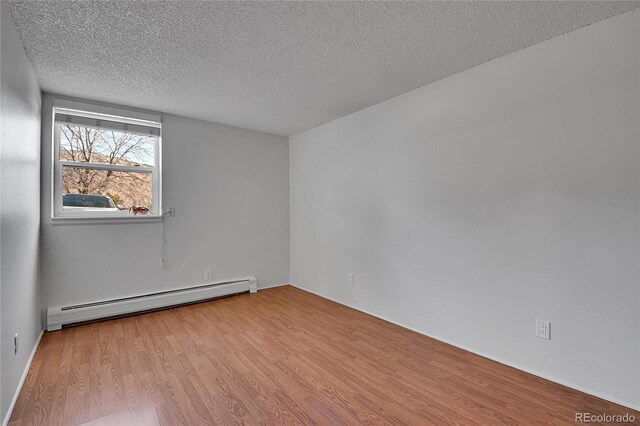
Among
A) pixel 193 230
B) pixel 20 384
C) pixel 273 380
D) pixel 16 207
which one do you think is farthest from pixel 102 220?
pixel 273 380

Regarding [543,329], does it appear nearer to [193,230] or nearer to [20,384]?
[20,384]

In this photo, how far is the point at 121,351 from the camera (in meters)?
2.46

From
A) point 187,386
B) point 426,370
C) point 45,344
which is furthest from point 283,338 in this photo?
point 45,344

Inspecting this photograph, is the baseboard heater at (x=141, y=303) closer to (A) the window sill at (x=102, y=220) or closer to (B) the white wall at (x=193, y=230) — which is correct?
(B) the white wall at (x=193, y=230)

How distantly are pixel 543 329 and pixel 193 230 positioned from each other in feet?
12.4

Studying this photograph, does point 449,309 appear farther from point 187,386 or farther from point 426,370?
point 187,386

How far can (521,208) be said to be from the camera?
218 centimetres

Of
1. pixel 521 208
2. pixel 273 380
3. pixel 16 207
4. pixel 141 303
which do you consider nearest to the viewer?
pixel 16 207

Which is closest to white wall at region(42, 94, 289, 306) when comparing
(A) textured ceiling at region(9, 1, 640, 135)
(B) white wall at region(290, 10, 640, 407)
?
(A) textured ceiling at region(9, 1, 640, 135)

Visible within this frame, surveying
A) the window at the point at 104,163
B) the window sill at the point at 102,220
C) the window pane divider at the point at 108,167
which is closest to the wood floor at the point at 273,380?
the window sill at the point at 102,220

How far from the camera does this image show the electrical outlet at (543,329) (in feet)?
6.67

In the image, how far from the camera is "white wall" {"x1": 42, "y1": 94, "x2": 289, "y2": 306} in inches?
120

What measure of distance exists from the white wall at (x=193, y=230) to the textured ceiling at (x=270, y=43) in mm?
936

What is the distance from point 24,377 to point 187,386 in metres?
1.18
